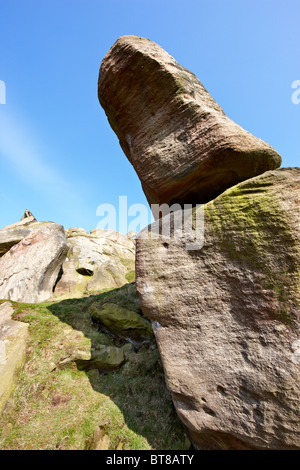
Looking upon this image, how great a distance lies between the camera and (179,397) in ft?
18.5

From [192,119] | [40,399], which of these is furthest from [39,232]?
[192,119]

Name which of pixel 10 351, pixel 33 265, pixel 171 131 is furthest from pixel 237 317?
pixel 33 265

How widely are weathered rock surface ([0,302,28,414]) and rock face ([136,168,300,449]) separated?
12.5 feet

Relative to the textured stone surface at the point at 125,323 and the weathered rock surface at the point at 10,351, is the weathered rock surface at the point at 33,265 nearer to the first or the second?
the weathered rock surface at the point at 10,351

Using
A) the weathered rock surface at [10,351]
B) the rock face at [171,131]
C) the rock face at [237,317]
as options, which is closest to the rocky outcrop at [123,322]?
the weathered rock surface at [10,351]

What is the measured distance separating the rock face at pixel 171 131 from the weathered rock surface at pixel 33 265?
26.8 ft

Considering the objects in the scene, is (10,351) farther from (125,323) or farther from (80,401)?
(125,323)

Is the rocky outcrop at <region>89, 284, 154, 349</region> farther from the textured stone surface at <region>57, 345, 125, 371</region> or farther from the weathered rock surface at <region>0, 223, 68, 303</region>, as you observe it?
the weathered rock surface at <region>0, 223, 68, 303</region>

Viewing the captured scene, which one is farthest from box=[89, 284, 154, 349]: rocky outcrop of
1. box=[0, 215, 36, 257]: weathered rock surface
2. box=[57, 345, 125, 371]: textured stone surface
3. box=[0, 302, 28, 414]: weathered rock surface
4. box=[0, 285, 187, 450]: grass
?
box=[0, 215, 36, 257]: weathered rock surface

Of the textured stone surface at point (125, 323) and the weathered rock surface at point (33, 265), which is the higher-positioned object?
the weathered rock surface at point (33, 265)

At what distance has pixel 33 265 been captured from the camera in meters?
13.3

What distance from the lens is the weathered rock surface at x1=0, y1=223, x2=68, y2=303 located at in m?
12.3

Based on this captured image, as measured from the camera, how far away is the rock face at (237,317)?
4.76 m

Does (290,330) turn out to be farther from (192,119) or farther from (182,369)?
(192,119)
